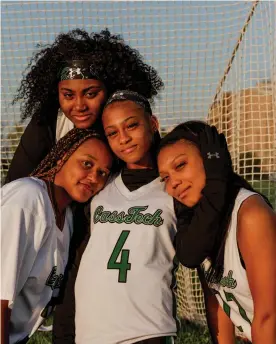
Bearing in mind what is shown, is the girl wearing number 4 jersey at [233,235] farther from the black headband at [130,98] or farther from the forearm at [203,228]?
the black headband at [130,98]

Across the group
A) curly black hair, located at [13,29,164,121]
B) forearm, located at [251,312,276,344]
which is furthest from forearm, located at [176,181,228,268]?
curly black hair, located at [13,29,164,121]

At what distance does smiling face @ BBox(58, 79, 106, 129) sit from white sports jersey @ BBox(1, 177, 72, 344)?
0.47 metres

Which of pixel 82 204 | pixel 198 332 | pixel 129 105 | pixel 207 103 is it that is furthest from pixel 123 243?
pixel 207 103

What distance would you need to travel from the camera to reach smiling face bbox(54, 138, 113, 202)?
3215 mm

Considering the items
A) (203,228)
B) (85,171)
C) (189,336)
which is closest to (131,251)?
(203,228)

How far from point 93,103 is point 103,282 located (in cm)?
95

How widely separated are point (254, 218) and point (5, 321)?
1.16 meters

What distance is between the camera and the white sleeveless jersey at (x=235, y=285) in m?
2.91

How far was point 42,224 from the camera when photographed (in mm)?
3023

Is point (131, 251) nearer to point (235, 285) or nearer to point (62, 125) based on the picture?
point (235, 285)

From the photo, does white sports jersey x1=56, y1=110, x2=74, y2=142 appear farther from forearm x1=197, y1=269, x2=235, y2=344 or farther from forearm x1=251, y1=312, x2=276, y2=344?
forearm x1=251, y1=312, x2=276, y2=344

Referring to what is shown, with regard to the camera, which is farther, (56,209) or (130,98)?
(130,98)

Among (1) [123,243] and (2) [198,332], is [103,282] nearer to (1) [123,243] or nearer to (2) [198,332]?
(1) [123,243]

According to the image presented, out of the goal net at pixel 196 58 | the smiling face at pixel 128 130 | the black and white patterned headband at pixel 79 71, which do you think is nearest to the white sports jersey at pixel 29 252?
the smiling face at pixel 128 130
